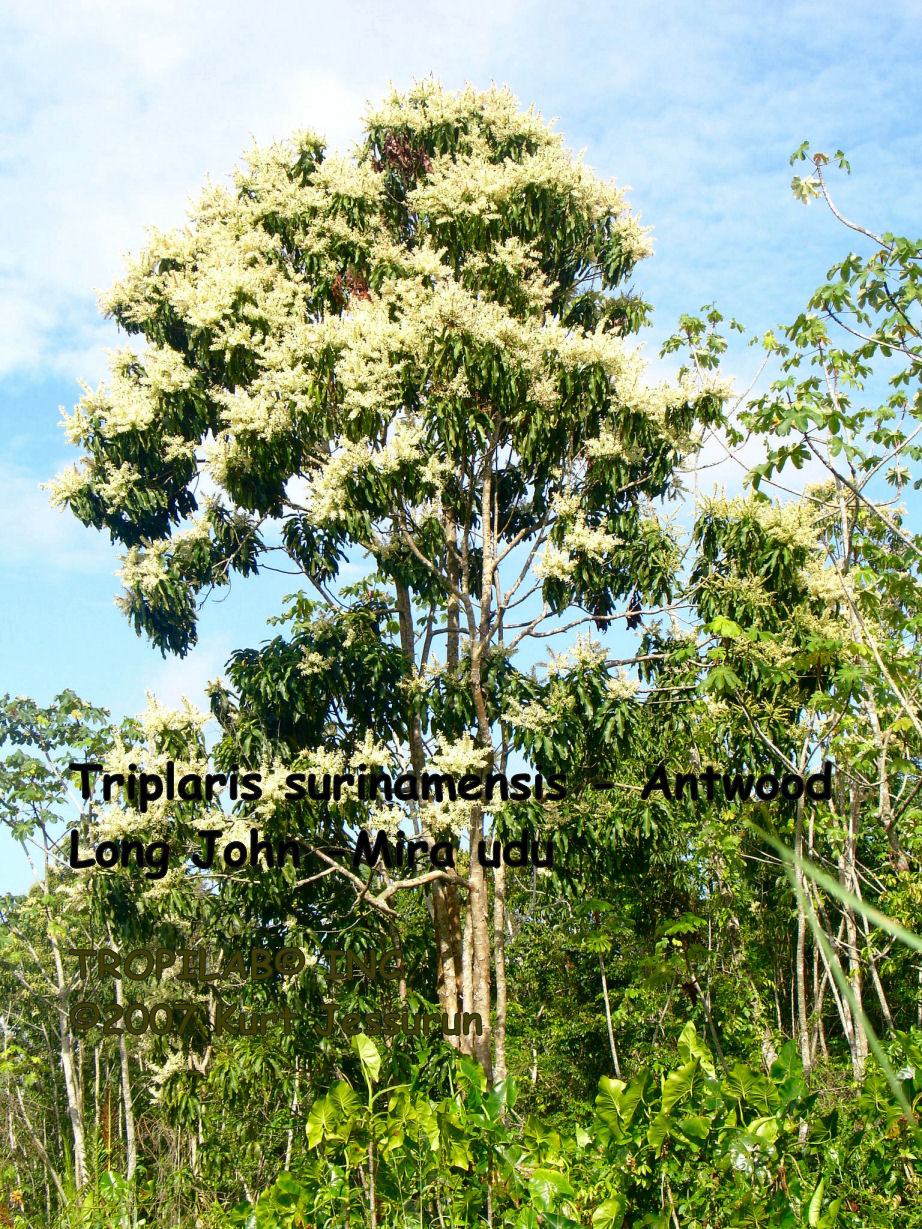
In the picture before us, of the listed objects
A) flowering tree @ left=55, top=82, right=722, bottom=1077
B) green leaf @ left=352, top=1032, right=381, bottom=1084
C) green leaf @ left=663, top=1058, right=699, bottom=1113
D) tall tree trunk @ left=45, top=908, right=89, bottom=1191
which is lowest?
tall tree trunk @ left=45, top=908, right=89, bottom=1191

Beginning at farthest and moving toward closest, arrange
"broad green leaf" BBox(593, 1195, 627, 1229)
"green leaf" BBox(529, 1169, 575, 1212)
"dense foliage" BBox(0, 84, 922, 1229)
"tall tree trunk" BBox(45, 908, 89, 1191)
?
1. "tall tree trunk" BBox(45, 908, 89, 1191)
2. "dense foliage" BBox(0, 84, 922, 1229)
3. "broad green leaf" BBox(593, 1195, 627, 1229)
4. "green leaf" BBox(529, 1169, 575, 1212)

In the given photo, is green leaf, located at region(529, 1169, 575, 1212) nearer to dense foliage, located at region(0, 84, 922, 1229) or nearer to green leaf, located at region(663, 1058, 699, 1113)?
green leaf, located at region(663, 1058, 699, 1113)

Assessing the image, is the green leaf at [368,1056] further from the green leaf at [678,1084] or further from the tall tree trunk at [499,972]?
the tall tree trunk at [499,972]

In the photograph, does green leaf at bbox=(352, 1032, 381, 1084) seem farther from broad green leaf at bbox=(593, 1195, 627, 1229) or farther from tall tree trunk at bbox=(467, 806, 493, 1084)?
tall tree trunk at bbox=(467, 806, 493, 1084)

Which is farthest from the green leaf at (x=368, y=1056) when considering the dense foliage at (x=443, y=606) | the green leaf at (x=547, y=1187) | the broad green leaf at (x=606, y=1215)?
the dense foliage at (x=443, y=606)

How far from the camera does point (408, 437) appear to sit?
28.6 feet

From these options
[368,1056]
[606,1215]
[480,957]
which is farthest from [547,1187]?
[480,957]

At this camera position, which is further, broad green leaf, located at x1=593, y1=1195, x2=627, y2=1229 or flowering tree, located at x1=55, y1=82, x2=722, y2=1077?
flowering tree, located at x1=55, y1=82, x2=722, y2=1077

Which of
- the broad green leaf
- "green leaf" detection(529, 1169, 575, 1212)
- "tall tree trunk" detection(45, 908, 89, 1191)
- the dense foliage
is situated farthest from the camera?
"tall tree trunk" detection(45, 908, 89, 1191)

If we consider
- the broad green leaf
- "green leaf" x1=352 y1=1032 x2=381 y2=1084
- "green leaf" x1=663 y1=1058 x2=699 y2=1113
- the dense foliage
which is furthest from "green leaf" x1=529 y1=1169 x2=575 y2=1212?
the dense foliage

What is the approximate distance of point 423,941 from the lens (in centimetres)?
1024

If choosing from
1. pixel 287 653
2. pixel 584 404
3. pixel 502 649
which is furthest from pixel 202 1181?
pixel 584 404

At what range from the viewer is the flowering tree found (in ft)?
29.3

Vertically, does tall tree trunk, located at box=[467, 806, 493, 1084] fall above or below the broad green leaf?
above
